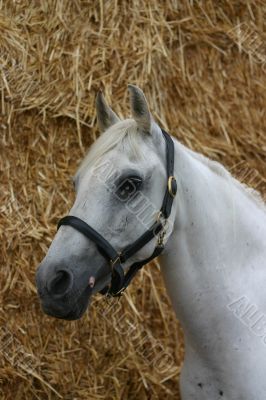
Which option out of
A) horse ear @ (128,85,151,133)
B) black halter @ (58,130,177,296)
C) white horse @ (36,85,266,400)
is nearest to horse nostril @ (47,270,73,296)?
white horse @ (36,85,266,400)

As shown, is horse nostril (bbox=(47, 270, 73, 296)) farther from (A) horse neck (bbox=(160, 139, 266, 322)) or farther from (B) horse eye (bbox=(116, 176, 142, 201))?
(A) horse neck (bbox=(160, 139, 266, 322))

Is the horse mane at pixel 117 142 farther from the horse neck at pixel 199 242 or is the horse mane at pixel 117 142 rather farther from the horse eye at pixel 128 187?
the horse neck at pixel 199 242

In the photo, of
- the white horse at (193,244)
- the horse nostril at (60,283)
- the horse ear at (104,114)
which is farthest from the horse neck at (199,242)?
the horse nostril at (60,283)

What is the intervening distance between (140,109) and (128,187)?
314 millimetres

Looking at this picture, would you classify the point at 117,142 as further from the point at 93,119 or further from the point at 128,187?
the point at 93,119

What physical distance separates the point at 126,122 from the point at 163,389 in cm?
213

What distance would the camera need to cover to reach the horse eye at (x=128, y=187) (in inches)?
97.1

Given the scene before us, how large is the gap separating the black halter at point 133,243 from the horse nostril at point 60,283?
6.1 inches

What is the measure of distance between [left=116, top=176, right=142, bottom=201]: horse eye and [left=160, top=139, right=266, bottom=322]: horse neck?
23cm

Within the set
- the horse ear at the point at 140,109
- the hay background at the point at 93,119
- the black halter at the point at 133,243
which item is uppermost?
the horse ear at the point at 140,109

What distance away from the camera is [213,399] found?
272 cm

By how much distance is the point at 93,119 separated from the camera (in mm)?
4168

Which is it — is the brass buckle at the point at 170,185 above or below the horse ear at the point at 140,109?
below

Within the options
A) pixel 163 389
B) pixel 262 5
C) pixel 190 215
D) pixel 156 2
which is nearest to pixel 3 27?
pixel 156 2
